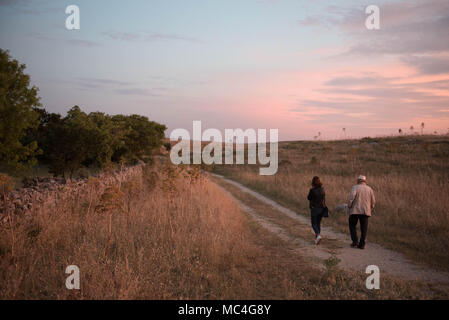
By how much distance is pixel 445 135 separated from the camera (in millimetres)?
49750

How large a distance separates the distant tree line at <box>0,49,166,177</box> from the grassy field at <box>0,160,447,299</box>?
150 inches

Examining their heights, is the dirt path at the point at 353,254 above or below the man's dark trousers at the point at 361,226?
below

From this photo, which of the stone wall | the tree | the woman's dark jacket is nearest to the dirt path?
the woman's dark jacket

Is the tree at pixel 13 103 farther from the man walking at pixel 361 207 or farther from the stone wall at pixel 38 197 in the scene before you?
the man walking at pixel 361 207

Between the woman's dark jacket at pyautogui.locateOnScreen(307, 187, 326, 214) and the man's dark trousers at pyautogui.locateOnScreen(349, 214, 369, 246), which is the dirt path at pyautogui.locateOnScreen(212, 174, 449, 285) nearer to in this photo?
the man's dark trousers at pyautogui.locateOnScreen(349, 214, 369, 246)

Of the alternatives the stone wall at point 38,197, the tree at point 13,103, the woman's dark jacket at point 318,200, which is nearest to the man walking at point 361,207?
the woman's dark jacket at point 318,200

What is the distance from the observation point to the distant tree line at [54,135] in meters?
9.67

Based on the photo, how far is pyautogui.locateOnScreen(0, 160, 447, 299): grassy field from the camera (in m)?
A: 4.69

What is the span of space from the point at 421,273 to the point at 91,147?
1746 centimetres

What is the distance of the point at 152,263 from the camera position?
574cm

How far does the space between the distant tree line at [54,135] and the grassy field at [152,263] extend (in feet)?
12.5

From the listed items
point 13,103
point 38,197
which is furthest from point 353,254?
point 13,103
